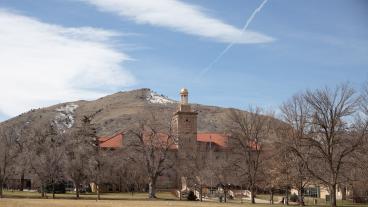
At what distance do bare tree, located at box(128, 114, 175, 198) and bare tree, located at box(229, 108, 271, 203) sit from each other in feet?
34.5

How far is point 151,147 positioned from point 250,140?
1464 cm

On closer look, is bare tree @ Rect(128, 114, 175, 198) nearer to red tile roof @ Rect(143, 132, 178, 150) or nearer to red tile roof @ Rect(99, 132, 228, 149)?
red tile roof @ Rect(143, 132, 178, 150)

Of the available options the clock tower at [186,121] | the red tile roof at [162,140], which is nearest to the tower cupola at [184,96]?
the clock tower at [186,121]

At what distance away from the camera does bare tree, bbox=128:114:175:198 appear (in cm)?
8600

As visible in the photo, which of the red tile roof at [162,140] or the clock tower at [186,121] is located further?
the clock tower at [186,121]

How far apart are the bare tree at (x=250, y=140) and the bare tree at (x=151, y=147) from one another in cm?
1051

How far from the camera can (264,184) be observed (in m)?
81.2

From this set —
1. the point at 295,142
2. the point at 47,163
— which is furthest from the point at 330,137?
the point at 47,163

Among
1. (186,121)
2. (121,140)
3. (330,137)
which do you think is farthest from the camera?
(186,121)

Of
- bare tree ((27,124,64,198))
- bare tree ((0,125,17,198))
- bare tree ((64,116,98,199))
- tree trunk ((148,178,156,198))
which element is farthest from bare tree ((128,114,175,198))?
bare tree ((0,125,17,198))

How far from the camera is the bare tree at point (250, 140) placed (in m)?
79.5

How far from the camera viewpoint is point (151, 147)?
282 feet

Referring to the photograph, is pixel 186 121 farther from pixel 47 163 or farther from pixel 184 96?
pixel 47 163

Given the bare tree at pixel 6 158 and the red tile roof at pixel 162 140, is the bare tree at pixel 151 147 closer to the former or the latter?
the red tile roof at pixel 162 140
